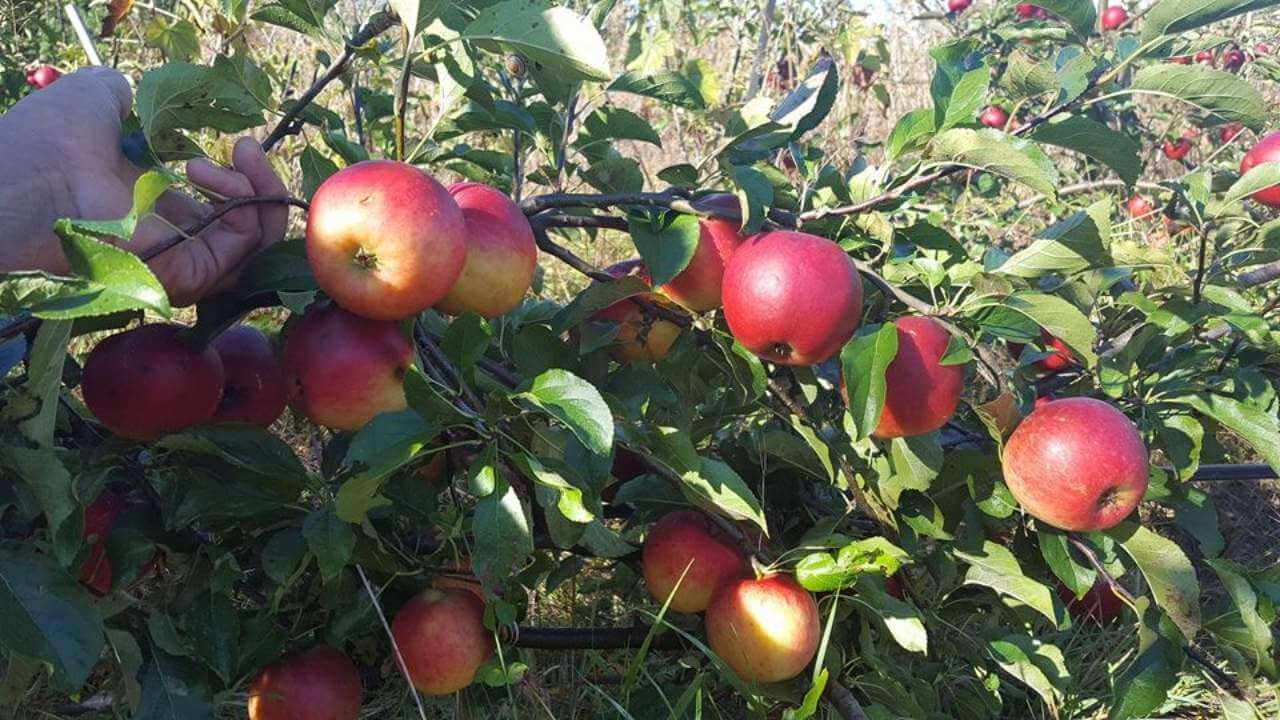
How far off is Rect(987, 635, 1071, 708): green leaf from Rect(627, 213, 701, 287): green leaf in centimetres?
→ 74

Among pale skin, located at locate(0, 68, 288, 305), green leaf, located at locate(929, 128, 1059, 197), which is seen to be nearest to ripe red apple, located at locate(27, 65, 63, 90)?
pale skin, located at locate(0, 68, 288, 305)

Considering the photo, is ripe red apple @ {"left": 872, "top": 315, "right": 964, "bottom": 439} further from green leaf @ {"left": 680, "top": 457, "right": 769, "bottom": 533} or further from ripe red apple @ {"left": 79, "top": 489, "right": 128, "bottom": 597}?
ripe red apple @ {"left": 79, "top": 489, "right": 128, "bottom": 597}

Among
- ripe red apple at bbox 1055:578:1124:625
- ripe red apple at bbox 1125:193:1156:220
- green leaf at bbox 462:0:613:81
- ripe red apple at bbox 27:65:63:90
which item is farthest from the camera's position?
ripe red apple at bbox 1125:193:1156:220

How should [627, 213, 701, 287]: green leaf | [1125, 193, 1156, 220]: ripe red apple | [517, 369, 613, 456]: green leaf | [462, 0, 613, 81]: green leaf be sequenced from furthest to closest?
[1125, 193, 1156, 220]: ripe red apple → [627, 213, 701, 287]: green leaf → [462, 0, 613, 81]: green leaf → [517, 369, 613, 456]: green leaf

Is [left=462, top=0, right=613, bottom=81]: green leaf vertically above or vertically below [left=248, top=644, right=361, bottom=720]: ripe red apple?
above

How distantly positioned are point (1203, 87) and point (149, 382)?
1.32 m

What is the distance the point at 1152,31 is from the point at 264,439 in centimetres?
122

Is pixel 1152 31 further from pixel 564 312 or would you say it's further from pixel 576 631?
pixel 576 631

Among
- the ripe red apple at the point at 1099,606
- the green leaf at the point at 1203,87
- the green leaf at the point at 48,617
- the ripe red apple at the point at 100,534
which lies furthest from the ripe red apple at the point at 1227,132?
the green leaf at the point at 48,617

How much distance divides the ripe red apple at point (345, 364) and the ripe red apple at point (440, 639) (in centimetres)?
33

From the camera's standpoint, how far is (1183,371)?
1593 mm

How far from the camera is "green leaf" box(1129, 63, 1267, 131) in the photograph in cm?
130

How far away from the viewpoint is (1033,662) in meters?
1.46

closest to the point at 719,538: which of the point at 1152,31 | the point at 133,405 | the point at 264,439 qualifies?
the point at 264,439
